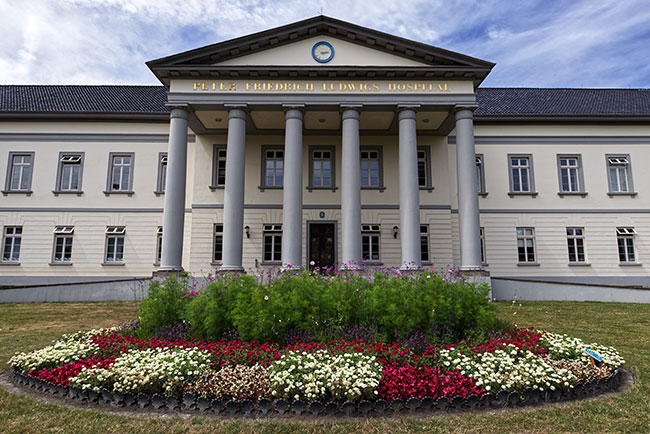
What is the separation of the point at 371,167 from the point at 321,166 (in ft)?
8.40

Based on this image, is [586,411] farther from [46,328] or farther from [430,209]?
[430,209]

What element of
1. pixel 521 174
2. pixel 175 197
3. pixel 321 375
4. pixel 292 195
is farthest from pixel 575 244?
pixel 321 375

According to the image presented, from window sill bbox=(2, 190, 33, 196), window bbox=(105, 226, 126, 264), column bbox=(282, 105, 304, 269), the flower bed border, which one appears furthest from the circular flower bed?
window sill bbox=(2, 190, 33, 196)

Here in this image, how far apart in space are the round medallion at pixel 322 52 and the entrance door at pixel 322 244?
25.2 ft

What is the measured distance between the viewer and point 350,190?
16109 millimetres

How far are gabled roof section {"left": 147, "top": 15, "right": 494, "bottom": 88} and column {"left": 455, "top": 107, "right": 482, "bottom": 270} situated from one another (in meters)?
1.86

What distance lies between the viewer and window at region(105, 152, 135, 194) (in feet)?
69.5

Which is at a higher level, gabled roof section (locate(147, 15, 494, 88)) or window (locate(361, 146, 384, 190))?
gabled roof section (locate(147, 15, 494, 88))

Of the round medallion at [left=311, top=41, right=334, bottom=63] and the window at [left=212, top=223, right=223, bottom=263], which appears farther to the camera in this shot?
the window at [left=212, top=223, right=223, bottom=263]

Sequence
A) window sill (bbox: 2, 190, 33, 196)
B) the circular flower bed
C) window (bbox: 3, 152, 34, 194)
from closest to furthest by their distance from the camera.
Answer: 1. the circular flower bed
2. window sill (bbox: 2, 190, 33, 196)
3. window (bbox: 3, 152, 34, 194)

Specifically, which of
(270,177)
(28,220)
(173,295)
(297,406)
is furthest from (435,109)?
(28,220)

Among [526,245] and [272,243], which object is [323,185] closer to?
[272,243]

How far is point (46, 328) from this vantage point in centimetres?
1009

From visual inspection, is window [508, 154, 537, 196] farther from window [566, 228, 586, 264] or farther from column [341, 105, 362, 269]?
column [341, 105, 362, 269]
